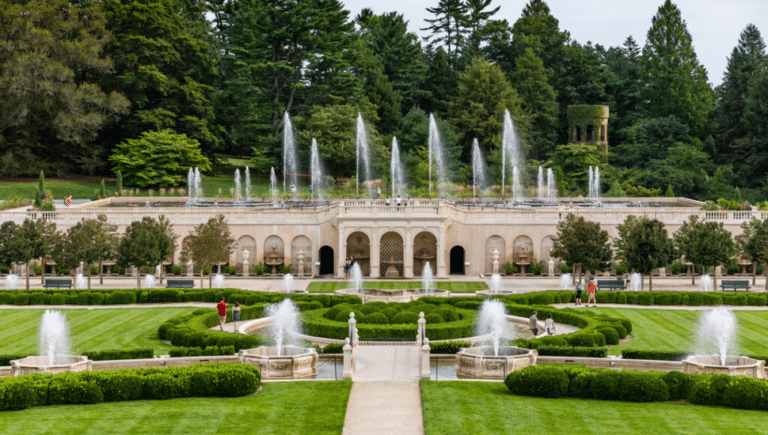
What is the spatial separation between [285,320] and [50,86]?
53.1 meters

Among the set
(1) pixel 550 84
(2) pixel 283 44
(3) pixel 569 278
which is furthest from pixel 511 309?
(1) pixel 550 84

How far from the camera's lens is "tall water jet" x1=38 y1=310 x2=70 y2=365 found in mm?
33000

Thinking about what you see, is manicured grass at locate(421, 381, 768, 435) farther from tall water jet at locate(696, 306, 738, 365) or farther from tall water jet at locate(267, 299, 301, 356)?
tall water jet at locate(267, 299, 301, 356)

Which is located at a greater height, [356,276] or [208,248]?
[208,248]

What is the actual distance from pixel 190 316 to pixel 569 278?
2286 centimetres

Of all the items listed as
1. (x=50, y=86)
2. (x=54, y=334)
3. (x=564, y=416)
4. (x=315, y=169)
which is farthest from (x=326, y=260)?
(x=564, y=416)

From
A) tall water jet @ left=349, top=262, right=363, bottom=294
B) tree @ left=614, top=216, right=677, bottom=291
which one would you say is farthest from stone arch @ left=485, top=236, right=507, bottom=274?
tree @ left=614, top=216, right=677, bottom=291

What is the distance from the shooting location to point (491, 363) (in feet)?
93.5

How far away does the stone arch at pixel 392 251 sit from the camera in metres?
60.3

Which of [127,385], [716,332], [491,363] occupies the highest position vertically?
[716,332]

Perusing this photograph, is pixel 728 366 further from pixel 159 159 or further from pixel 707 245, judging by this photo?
pixel 159 159

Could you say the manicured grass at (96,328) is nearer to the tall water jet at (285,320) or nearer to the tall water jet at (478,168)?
the tall water jet at (285,320)

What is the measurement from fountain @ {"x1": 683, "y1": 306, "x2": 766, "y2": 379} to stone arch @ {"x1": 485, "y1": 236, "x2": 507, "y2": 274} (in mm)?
18407

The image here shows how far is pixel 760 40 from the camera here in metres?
108
